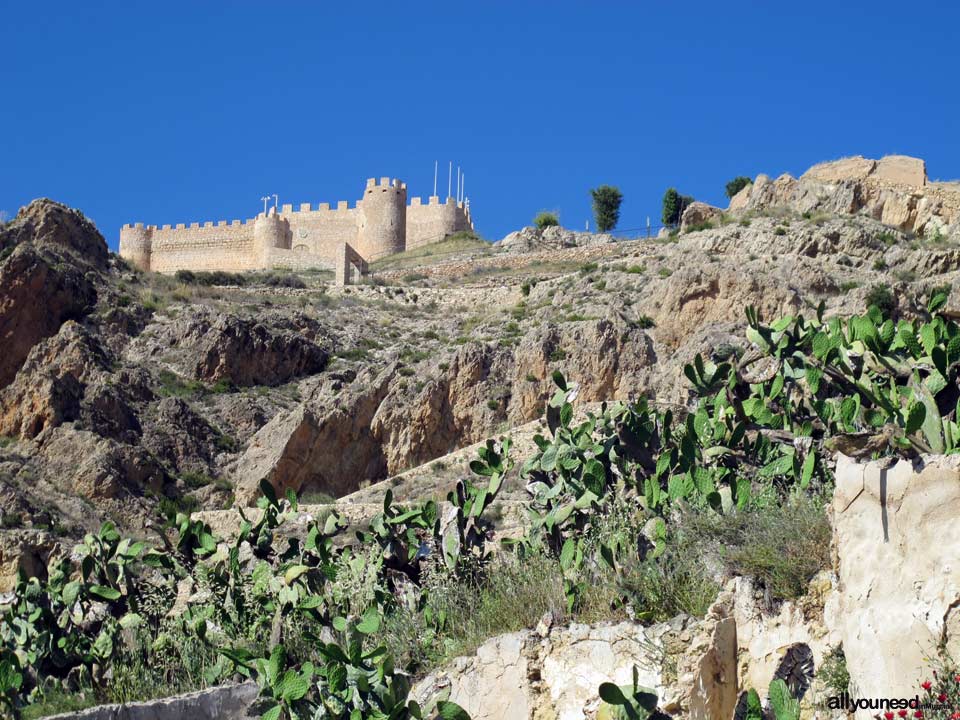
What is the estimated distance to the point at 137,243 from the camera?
7262 centimetres

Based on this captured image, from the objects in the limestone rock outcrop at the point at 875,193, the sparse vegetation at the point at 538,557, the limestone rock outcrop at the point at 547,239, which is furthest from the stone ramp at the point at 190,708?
the limestone rock outcrop at the point at 547,239

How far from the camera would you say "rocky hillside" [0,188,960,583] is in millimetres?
25312

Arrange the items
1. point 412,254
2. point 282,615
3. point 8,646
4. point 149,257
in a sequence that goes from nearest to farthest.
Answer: point 282,615
point 8,646
point 412,254
point 149,257

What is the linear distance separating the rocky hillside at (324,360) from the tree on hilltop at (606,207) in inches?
1132

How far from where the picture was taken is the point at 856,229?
3300 centimetres

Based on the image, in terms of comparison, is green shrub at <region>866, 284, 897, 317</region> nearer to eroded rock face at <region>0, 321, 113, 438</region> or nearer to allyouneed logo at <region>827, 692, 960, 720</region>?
eroded rock face at <region>0, 321, 113, 438</region>

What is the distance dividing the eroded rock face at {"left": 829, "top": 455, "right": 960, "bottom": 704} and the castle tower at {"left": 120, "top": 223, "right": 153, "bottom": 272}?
68.8m

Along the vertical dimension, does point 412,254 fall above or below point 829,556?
above

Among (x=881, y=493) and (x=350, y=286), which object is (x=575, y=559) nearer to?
(x=881, y=493)

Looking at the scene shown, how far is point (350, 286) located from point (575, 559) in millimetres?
38791

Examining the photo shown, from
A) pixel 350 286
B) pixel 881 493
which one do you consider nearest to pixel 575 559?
pixel 881 493

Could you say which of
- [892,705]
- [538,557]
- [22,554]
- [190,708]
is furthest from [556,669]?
[22,554]

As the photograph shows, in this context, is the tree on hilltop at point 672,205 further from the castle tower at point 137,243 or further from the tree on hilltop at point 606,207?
the castle tower at point 137,243

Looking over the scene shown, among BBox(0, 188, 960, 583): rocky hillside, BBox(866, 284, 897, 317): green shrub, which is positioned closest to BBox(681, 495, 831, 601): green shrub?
BBox(0, 188, 960, 583): rocky hillside
